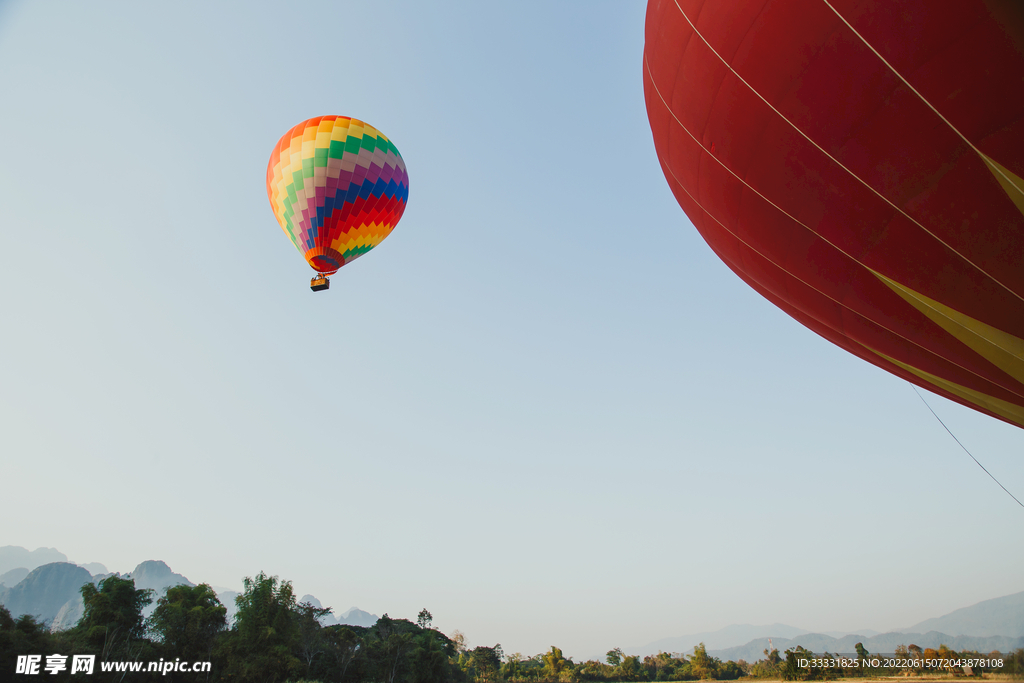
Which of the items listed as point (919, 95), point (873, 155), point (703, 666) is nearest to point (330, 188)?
point (873, 155)

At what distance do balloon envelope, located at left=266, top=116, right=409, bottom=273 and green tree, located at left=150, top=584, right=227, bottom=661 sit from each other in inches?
945

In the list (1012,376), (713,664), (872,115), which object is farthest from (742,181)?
(713,664)

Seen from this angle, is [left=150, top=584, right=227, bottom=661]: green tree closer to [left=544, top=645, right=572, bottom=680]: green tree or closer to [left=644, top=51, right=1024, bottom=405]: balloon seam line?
[left=644, top=51, right=1024, bottom=405]: balloon seam line

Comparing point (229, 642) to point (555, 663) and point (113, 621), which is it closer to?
point (113, 621)

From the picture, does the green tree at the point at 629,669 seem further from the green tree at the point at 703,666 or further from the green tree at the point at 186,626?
the green tree at the point at 186,626

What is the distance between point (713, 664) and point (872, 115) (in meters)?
76.0

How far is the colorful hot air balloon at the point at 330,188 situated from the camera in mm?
18766

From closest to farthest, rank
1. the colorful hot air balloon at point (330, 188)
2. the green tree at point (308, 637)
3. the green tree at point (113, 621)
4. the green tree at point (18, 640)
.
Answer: the colorful hot air balloon at point (330, 188)
the green tree at point (18, 640)
the green tree at point (113, 621)
the green tree at point (308, 637)

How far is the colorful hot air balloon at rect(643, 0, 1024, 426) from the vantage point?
530 centimetres

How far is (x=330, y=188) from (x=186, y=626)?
26427mm

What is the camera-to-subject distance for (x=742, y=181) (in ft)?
23.9

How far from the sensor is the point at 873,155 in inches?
235

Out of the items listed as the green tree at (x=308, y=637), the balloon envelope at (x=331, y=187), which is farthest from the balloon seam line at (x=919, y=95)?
the green tree at (x=308, y=637)

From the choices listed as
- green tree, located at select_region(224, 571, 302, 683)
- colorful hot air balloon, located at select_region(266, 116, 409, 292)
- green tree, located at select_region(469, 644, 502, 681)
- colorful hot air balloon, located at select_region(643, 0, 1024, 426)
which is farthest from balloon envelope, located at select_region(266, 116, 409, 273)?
green tree, located at select_region(469, 644, 502, 681)
